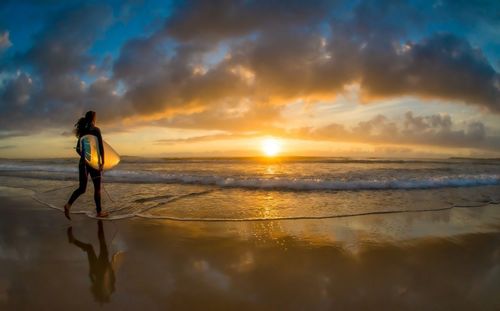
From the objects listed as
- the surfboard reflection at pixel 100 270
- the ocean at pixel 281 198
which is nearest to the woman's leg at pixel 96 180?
the ocean at pixel 281 198

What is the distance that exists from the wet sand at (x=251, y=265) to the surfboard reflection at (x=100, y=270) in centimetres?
1

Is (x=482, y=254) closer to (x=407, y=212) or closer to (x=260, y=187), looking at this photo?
(x=407, y=212)

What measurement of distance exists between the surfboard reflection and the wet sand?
1cm

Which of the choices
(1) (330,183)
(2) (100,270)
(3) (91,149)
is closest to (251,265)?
(2) (100,270)

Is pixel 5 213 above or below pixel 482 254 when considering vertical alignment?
Result: above

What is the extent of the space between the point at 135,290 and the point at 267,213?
4.16 metres

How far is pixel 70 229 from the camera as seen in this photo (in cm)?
582

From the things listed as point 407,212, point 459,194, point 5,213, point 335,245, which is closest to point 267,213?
point 335,245

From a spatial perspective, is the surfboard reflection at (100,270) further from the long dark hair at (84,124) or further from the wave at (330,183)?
the wave at (330,183)

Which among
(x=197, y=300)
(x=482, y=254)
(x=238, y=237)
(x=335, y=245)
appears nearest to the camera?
(x=197, y=300)

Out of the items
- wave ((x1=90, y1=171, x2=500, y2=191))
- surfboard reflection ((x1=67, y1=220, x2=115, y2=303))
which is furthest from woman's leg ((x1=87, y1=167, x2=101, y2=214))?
wave ((x1=90, y1=171, x2=500, y2=191))

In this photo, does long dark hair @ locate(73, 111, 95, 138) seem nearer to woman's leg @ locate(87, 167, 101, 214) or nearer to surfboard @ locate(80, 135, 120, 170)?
surfboard @ locate(80, 135, 120, 170)

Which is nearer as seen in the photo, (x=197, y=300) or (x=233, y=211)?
(x=197, y=300)

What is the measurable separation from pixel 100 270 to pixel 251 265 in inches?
77.2
